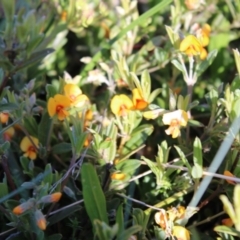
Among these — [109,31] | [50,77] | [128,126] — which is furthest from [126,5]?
[128,126]

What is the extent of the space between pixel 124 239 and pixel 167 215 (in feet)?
0.65

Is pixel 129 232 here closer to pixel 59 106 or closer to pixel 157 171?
pixel 157 171

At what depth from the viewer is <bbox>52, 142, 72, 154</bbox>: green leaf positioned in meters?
1.30

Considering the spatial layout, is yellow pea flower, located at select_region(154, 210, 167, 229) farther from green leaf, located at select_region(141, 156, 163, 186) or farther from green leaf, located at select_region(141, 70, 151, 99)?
green leaf, located at select_region(141, 70, 151, 99)

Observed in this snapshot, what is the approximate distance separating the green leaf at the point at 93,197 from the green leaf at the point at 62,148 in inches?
9.1

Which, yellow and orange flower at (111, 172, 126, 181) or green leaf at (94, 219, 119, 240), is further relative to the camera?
yellow and orange flower at (111, 172, 126, 181)

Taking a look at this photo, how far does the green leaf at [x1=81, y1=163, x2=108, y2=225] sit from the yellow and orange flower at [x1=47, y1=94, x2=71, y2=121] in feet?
0.76

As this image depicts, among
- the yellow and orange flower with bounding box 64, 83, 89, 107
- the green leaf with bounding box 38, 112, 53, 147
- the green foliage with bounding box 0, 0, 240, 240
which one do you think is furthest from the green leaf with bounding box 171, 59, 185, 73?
the green leaf with bounding box 38, 112, 53, 147

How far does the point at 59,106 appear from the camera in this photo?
124 cm

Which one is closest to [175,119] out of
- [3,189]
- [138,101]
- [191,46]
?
[138,101]

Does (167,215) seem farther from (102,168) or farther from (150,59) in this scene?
(150,59)

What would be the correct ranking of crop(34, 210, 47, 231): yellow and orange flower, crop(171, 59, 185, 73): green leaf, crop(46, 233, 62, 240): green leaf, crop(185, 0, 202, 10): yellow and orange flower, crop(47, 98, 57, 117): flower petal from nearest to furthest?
1. crop(34, 210, 47, 231): yellow and orange flower
2. crop(46, 233, 62, 240): green leaf
3. crop(47, 98, 57, 117): flower petal
4. crop(171, 59, 185, 73): green leaf
5. crop(185, 0, 202, 10): yellow and orange flower

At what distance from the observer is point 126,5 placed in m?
1.66

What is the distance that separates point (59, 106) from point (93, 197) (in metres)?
0.27
